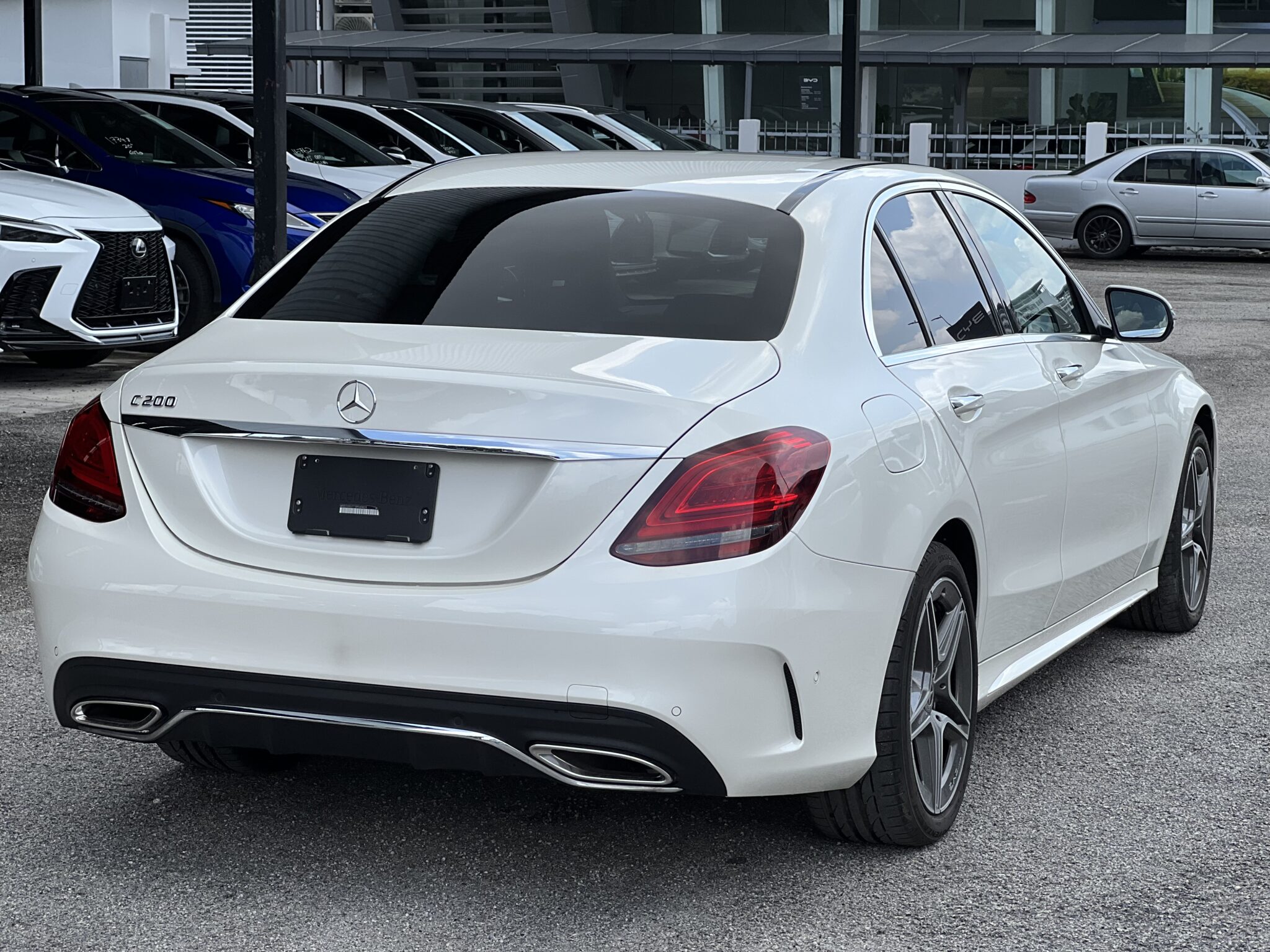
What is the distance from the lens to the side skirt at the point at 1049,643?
4.34 m

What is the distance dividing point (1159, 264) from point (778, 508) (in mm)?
21107

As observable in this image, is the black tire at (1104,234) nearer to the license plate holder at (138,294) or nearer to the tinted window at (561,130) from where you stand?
the tinted window at (561,130)

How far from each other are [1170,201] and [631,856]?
2108cm

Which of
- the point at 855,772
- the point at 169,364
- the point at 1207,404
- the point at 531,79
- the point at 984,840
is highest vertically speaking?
the point at 531,79

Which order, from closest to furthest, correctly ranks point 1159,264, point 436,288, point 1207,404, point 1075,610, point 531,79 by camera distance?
point 436,288 < point 1075,610 < point 1207,404 < point 1159,264 < point 531,79

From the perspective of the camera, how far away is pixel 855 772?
3.61 metres

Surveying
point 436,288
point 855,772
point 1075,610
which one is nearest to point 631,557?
point 855,772

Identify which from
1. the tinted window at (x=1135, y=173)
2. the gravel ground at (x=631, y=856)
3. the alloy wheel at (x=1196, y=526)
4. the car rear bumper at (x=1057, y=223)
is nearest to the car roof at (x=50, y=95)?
the gravel ground at (x=631, y=856)

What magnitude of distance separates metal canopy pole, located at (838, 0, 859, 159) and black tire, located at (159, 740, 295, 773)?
42.0ft

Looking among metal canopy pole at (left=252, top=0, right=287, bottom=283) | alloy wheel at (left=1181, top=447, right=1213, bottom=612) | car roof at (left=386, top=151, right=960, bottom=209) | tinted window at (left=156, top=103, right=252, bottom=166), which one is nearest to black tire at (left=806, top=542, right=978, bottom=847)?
car roof at (left=386, top=151, right=960, bottom=209)

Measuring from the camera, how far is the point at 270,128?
9.58m

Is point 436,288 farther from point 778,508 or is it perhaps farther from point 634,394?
point 778,508

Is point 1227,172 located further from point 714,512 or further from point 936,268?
point 714,512

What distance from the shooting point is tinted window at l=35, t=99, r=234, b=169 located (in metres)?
13.1
